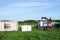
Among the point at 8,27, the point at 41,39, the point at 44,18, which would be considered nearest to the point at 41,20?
the point at 44,18

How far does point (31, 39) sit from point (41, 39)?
81 cm

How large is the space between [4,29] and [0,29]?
1.76 feet

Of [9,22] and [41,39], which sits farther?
[9,22]

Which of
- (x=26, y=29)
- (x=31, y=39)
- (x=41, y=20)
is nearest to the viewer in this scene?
(x=31, y=39)

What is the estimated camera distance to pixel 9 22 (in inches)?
923

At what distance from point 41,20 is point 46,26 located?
75.0 inches

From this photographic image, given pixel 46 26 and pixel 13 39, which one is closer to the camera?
pixel 13 39

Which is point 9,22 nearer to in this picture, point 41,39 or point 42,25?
point 42,25

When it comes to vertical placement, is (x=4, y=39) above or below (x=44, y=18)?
below

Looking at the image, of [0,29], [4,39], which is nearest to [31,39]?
[4,39]

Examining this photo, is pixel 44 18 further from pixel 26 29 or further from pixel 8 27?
pixel 8 27

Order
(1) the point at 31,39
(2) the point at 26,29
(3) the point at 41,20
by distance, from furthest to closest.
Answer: (3) the point at 41,20 < (2) the point at 26,29 < (1) the point at 31,39

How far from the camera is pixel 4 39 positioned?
1412 centimetres

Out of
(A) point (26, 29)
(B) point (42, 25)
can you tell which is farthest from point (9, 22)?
(B) point (42, 25)
